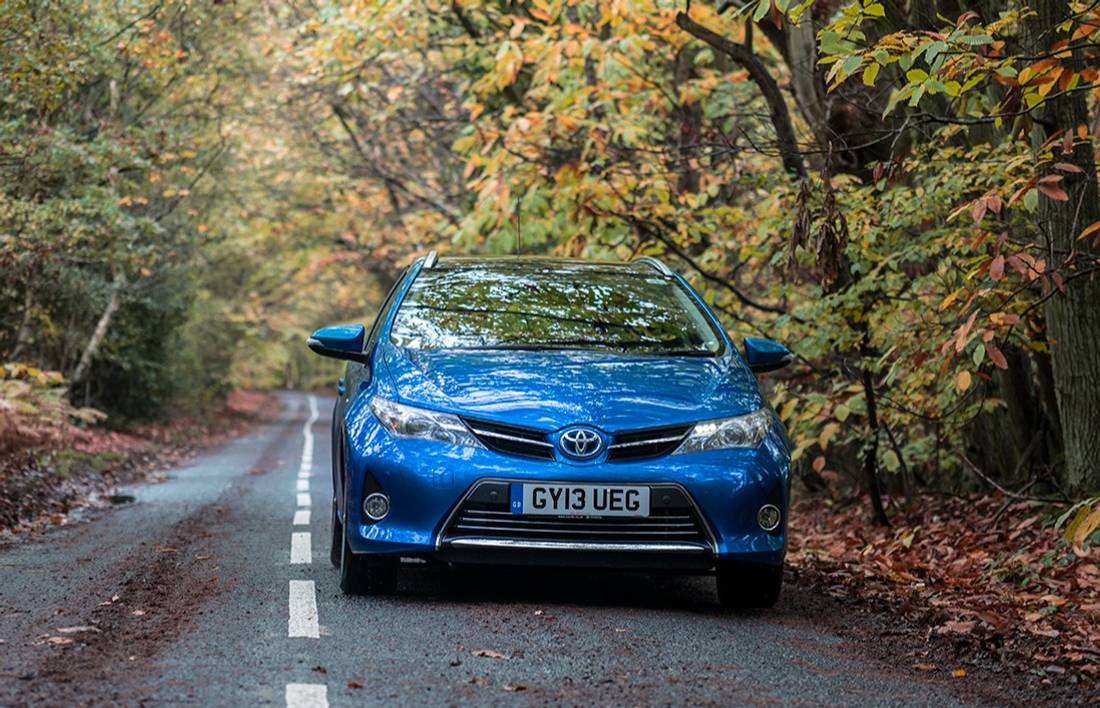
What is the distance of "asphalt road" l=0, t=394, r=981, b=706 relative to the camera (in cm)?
474

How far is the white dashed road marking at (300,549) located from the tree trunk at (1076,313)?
4.61 metres

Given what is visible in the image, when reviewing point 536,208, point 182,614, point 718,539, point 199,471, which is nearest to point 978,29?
point 718,539

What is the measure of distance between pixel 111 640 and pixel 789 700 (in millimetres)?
2632

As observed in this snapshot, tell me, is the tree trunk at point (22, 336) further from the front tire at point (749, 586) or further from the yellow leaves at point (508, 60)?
the front tire at point (749, 586)

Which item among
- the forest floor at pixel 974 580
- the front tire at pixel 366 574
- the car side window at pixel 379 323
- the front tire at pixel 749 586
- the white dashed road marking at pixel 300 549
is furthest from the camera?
the white dashed road marking at pixel 300 549

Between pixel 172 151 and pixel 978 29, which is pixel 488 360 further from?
pixel 172 151

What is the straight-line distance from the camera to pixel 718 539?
6.42 metres

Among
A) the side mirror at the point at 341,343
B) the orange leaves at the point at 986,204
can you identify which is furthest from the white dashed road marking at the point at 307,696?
the orange leaves at the point at 986,204

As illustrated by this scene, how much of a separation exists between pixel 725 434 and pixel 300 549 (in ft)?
11.6

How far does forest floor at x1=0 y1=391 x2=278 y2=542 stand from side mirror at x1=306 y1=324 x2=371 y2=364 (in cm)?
376

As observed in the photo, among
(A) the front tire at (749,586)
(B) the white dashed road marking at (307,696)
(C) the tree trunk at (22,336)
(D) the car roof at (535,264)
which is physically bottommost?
(C) the tree trunk at (22,336)

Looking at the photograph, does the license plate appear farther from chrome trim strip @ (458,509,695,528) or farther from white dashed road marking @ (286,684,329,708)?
white dashed road marking @ (286,684,329,708)

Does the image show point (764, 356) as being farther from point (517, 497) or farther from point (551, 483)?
point (517, 497)

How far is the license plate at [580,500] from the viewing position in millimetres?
6293
